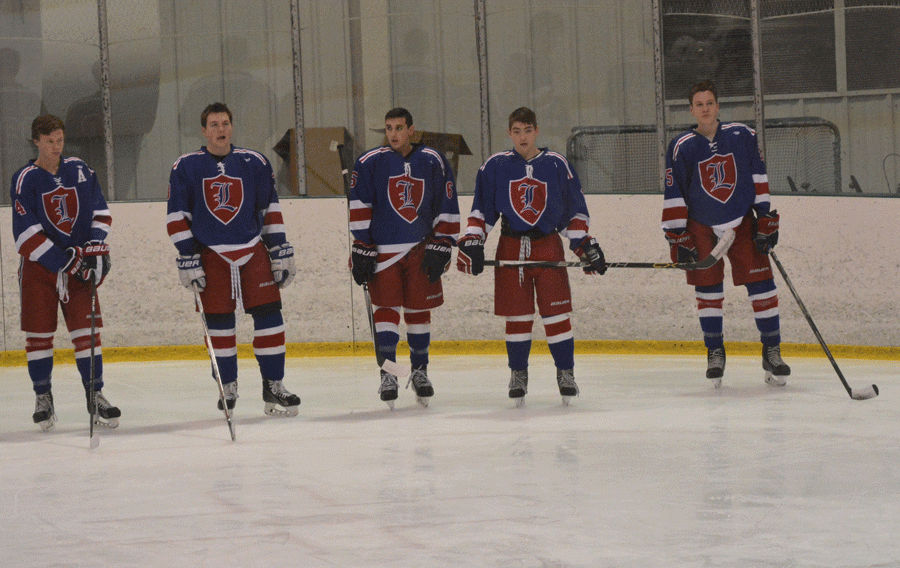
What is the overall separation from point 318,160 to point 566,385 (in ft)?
10.1

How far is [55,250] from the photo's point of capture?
413 centimetres

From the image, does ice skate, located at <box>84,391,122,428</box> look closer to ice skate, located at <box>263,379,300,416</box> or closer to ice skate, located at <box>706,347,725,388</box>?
ice skate, located at <box>263,379,300,416</box>

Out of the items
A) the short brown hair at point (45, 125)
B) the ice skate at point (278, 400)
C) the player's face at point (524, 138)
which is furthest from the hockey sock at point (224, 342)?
the player's face at point (524, 138)

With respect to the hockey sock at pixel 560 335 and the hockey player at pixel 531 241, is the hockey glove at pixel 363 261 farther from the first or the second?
the hockey sock at pixel 560 335

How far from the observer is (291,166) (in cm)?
692

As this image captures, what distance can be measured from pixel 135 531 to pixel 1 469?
1.10m

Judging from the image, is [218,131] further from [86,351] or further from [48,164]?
[86,351]

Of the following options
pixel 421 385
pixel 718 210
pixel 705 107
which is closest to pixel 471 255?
pixel 421 385

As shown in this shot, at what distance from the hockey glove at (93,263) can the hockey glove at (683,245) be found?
2.27m

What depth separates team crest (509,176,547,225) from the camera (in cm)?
435

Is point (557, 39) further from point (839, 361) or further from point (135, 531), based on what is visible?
point (135, 531)

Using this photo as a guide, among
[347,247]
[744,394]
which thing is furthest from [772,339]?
[347,247]

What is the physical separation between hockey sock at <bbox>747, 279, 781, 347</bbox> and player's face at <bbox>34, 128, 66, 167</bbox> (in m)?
2.87

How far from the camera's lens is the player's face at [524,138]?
4.37m
